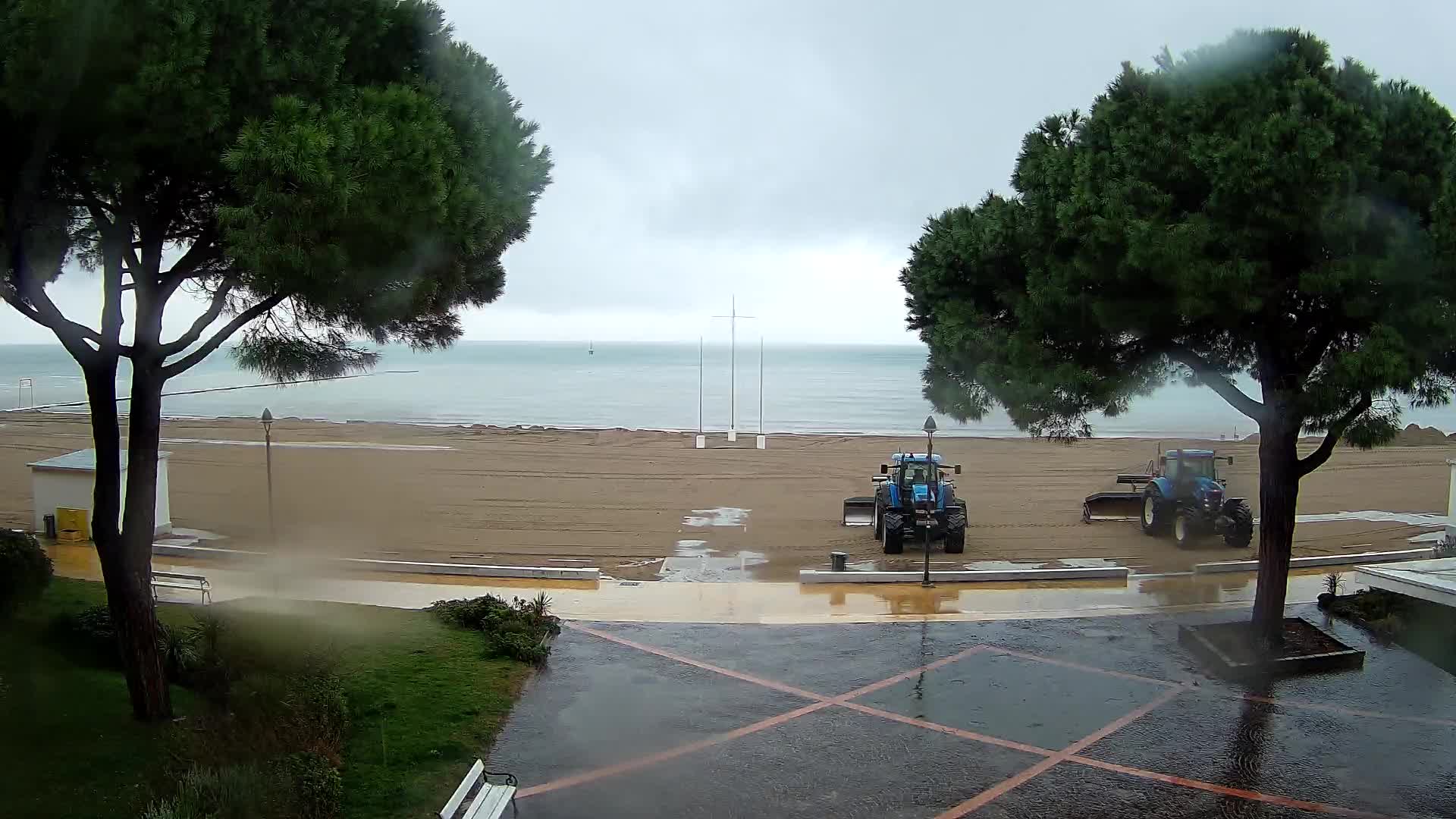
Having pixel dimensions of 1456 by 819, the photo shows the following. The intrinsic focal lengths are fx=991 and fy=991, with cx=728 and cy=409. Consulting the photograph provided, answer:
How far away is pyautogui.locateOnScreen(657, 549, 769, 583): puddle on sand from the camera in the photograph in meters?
16.4

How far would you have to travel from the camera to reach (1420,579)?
12164 mm

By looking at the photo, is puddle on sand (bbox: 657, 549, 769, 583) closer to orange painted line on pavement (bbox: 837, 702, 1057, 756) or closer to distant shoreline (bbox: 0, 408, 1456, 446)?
orange painted line on pavement (bbox: 837, 702, 1057, 756)

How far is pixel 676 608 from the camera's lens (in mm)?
13789

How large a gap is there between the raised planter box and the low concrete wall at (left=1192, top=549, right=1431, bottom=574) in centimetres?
366

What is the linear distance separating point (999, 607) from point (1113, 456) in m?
26.6

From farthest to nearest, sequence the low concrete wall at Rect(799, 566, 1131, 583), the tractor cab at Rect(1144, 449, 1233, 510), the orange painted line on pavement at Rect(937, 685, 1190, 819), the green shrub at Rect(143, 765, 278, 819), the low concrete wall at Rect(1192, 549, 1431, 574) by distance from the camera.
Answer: the tractor cab at Rect(1144, 449, 1233, 510) → the low concrete wall at Rect(1192, 549, 1431, 574) → the low concrete wall at Rect(799, 566, 1131, 583) → the orange painted line on pavement at Rect(937, 685, 1190, 819) → the green shrub at Rect(143, 765, 278, 819)

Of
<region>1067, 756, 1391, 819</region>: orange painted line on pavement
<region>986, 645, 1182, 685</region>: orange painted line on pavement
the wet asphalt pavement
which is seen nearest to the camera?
<region>1067, 756, 1391, 819</region>: orange painted line on pavement

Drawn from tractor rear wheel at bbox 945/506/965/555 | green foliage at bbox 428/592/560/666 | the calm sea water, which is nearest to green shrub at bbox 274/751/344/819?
green foliage at bbox 428/592/560/666

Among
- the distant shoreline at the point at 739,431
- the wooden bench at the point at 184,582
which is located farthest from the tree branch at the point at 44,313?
the distant shoreline at the point at 739,431

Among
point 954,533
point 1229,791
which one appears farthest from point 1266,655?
point 954,533

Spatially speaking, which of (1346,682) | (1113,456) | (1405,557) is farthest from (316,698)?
(1113,456)

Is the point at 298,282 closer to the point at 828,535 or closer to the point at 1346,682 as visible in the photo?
the point at 1346,682

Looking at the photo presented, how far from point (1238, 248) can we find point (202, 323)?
30.6 feet

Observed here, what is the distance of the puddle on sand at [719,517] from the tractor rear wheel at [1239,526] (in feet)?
32.0
